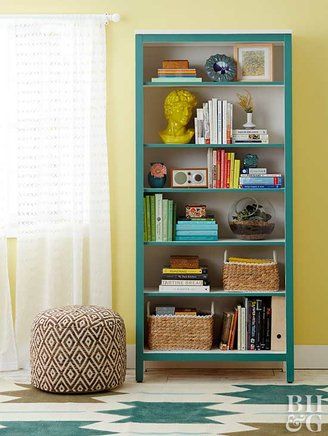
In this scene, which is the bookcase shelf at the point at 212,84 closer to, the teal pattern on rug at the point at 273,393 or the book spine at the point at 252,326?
the book spine at the point at 252,326

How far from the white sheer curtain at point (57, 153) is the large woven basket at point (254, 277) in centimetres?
78

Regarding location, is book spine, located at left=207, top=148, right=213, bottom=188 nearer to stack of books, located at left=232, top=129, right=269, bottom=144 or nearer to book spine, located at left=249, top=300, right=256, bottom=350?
stack of books, located at left=232, top=129, right=269, bottom=144

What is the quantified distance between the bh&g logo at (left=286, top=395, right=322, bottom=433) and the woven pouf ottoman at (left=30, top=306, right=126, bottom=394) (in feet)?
3.06

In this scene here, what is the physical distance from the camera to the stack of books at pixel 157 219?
4906mm

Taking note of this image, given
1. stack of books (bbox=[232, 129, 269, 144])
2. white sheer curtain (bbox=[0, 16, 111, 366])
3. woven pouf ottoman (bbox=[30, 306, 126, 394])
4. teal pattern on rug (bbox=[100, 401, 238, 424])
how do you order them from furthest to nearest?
white sheer curtain (bbox=[0, 16, 111, 366]) < stack of books (bbox=[232, 129, 269, 144]) < woven pouf ottoman (bbox=[30, 306, 126, 394]) < teal pattern on rug (bbox=[100, 401, 238, 424])

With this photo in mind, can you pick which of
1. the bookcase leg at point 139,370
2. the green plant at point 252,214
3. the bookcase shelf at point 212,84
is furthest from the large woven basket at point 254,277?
the bookcase shelf at point 212,84

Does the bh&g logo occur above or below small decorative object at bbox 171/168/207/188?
below

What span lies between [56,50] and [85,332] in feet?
5.66

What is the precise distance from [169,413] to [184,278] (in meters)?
1.03

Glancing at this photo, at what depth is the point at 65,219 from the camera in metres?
5.21

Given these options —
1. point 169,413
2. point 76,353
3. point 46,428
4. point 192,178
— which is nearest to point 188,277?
point 192,178

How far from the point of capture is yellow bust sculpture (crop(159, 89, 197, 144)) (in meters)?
4.96

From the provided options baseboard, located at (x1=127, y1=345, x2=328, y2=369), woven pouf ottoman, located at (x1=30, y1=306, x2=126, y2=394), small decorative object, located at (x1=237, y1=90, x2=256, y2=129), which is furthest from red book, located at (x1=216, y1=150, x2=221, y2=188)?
baseboard, located at (x1=127, y1=345, x2=328, y2=369)

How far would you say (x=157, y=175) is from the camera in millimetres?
4961
